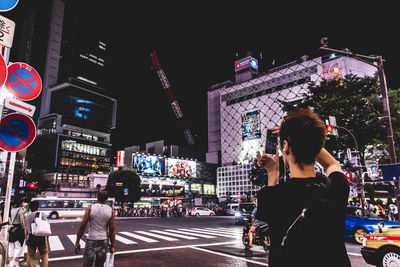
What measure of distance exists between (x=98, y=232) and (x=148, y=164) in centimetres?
8148

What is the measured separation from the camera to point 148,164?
84375 millimetres

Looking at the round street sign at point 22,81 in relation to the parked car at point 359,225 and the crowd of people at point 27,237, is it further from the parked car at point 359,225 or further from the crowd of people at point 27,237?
the parked car at point 359,225

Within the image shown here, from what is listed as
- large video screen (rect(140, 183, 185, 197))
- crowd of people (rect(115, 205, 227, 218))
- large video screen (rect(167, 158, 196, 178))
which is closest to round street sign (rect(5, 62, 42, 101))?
crowd of people (rect(115, 205, 227, 218))

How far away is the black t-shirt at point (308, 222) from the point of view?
1.51 m

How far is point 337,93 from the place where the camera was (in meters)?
21.7

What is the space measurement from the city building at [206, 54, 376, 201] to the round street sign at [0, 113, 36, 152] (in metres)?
82.0

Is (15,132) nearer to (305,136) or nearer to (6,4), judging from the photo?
(6,4)

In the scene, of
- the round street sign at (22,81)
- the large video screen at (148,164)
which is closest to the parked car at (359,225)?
the round street sign at (22,81)

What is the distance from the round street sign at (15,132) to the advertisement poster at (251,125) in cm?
9586

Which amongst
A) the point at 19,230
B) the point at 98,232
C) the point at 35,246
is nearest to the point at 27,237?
the point at 35,246

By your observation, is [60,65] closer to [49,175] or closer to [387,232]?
[49,175]

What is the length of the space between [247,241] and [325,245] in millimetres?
9722

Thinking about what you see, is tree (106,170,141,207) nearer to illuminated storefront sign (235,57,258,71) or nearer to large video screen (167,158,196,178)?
large video screen (167,158,196,178)

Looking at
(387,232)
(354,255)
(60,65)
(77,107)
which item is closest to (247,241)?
(354,255)
